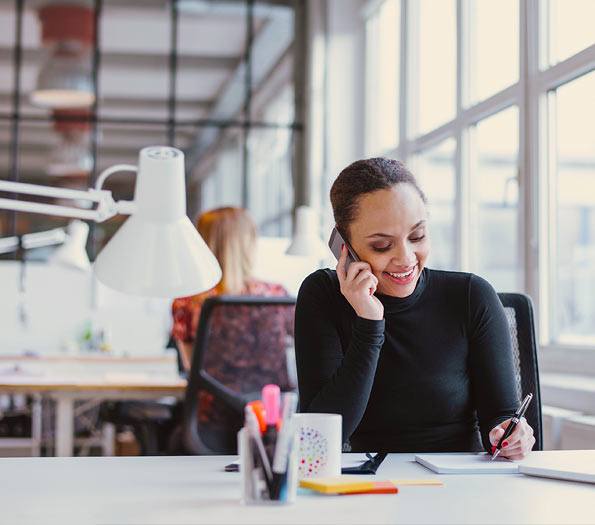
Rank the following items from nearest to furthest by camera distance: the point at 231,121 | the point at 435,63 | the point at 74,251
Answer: the point at 74,251 < the point at 435,63 < the point at 231,121

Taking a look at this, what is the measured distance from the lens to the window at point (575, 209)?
11.8 ft

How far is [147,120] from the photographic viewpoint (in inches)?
316

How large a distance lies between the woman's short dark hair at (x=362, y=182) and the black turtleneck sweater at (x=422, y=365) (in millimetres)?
166

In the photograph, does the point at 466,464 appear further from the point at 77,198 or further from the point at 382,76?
the point at 382,76

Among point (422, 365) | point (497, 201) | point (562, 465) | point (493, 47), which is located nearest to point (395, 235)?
point (422, 365)

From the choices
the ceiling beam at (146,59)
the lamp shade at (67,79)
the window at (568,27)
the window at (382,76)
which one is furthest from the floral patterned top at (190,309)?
the ceiling beam at (146,59)

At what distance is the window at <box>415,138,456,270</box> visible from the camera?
5188 mm

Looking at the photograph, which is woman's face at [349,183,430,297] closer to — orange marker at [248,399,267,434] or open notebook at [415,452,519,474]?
open notebook at [415,452,519,474]

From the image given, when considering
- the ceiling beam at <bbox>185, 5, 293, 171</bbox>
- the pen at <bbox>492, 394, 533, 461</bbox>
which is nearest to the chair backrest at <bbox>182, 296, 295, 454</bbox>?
the pen at <bbox>492, 394, 533, 461</bbox>

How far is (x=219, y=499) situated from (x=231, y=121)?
6.99m

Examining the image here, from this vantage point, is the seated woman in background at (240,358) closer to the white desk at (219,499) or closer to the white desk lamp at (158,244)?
the white desk at (219,499)

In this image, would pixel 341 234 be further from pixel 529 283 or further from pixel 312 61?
pixel 312 61

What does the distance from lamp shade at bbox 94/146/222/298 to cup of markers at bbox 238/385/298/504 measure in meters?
0.23

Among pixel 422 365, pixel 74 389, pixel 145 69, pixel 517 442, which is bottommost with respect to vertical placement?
pixel 74 389
